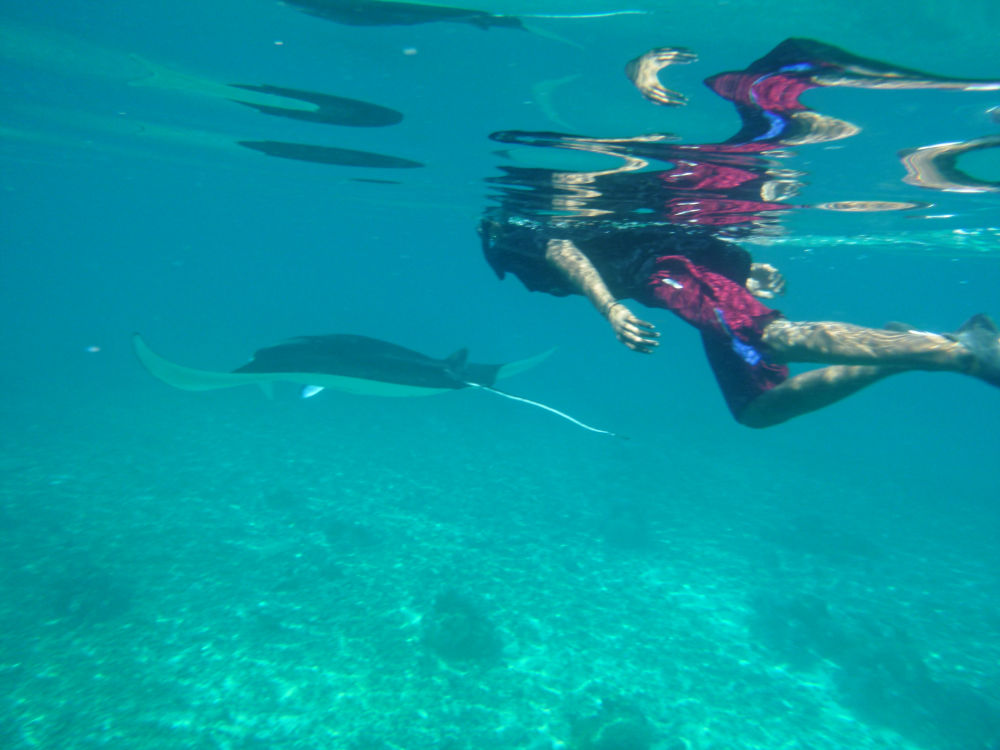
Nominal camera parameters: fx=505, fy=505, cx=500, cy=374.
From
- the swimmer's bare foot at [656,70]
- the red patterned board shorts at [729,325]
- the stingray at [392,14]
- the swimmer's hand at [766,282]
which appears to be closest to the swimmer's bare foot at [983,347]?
the red patterned board shorts at [729,325]

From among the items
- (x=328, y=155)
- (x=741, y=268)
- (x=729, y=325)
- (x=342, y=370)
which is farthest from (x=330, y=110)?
(x=729, y=325)

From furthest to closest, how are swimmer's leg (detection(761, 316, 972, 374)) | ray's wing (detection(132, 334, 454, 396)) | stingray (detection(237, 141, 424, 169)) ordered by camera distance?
stingray (detection(237, 141, 424, 169)) < ray's wing (detection(132, 334, 454, 396)) < swimmer's leg (detection(761, 316, 972, 374))

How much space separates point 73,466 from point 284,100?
43.9 ft

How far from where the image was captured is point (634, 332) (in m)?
3.77

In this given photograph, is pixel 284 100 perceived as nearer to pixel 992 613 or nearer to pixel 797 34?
pixel 797 34

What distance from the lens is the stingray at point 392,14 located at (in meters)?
6.21

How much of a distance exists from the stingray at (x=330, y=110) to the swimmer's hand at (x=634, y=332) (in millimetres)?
9030

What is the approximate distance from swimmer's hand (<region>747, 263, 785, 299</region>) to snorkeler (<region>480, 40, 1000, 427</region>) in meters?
0.02

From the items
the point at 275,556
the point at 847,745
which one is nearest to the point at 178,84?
the point at 275,556

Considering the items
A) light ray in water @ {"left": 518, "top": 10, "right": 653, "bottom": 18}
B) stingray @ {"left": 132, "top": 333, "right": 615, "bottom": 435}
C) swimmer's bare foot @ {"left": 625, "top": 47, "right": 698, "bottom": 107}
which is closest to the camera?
light ray in water @ {"left": 518, "top": 10, "right": 653, "bottom": 18}

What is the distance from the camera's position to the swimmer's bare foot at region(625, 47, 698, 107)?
5.98 metres

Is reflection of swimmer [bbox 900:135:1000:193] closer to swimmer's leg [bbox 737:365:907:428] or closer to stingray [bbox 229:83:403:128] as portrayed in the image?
swimmer's leg [bbox 737:365:907:428]

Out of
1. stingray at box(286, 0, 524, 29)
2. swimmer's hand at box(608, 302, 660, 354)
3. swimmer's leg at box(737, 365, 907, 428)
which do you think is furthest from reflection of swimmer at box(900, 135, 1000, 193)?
swimmer's hand at box(608, 302, 660, 354)

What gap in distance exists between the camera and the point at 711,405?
40.3m
